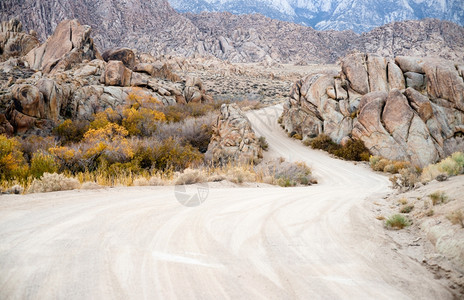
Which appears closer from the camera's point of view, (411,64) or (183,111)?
(411,64)

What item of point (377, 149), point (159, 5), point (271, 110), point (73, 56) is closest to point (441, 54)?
point (271, 110)

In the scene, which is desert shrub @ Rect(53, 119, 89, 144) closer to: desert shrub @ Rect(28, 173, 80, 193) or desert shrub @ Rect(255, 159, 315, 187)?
desert shrub @ Rect(28, 173, 80, 193)

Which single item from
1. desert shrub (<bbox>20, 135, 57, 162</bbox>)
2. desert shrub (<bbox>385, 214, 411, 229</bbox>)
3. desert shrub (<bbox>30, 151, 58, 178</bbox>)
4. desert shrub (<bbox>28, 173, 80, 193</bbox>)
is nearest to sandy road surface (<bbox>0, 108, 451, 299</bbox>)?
desert shrub (<bbox>385, 214, 411, 229</bbox>)

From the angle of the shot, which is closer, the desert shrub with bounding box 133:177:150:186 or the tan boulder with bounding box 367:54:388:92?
the desert shrub with bounding box 133:177:150:186

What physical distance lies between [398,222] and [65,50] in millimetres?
37185


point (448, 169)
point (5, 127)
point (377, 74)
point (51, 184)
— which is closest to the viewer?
point (51, 184)

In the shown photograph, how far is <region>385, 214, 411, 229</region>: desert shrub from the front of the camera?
3.65 metres

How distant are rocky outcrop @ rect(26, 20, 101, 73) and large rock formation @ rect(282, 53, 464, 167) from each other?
26.2m

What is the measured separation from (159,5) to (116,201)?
149m

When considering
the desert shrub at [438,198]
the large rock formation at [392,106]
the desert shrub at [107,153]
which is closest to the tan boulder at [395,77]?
the large rock formation at [392,106]

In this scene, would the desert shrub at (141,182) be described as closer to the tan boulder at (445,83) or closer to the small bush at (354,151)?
the small bush at (354,151)

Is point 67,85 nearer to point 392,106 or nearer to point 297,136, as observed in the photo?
point 297,136

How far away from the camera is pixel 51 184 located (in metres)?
5.26

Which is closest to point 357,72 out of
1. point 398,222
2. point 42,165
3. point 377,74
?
point 377,74
